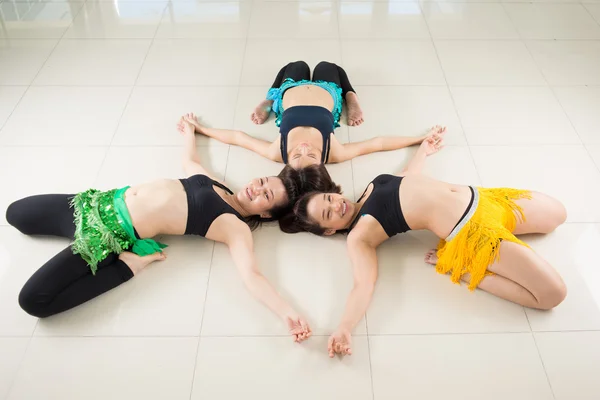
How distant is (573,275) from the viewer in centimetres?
205

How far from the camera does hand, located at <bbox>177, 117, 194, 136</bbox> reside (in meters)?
2.63

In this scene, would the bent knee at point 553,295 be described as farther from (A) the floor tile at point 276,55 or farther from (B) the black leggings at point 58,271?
(A) the floor tile at point 276,55

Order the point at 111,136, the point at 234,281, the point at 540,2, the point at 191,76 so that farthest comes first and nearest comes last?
the point at 540,2 → the point at 191,76 → the point at 111,136 → the point at 234,281

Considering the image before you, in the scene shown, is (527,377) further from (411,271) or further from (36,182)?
(36,182)

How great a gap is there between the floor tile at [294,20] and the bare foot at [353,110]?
0.77 meters

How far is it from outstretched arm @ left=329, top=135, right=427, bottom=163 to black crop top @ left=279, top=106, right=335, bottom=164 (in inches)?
1.8

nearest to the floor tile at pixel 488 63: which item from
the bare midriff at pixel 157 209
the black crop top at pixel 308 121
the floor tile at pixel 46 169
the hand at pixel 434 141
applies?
the hand at pixel 434 141

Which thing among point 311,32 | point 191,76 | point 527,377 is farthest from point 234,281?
point 311,32

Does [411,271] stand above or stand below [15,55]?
below

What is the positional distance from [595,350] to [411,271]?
2.26ft

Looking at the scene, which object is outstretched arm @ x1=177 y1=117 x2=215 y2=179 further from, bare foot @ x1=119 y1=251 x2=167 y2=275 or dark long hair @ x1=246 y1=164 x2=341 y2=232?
bare foot @ x1=119 y1=251 x2=167 y2=275

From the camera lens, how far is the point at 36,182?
2445 mm

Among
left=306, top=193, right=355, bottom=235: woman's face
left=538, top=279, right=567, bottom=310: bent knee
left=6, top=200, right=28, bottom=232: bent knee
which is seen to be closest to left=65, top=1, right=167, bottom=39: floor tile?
left=6, top=200, right=28, bottom=232: bent knee

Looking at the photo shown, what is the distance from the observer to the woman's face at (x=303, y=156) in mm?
2344
